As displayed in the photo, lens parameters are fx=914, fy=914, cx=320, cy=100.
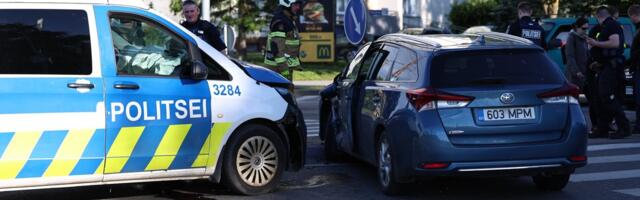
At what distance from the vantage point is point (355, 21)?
14.3 meters

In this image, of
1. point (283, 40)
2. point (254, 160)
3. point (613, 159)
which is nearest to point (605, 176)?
point (613, 159)

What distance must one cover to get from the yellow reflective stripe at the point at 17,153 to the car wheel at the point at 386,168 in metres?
2.71

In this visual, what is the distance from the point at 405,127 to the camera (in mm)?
7074

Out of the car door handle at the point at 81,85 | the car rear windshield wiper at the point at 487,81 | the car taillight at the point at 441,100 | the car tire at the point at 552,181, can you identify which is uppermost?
the car door handle at the point at 81,85

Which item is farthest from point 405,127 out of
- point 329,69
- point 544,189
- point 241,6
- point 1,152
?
point 241,6

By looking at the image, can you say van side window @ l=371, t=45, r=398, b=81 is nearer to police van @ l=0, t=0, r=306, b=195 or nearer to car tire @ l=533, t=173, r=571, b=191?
police van @ l=0, t=0, r=306, b=195

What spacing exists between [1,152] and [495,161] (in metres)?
3.60

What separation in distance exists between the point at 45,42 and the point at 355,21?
811cm

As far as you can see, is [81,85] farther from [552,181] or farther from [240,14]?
[240,14]

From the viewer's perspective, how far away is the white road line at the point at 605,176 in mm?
8391

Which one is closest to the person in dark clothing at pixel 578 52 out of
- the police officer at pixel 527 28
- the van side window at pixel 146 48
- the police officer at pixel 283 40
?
the police officer at pixel 527 28

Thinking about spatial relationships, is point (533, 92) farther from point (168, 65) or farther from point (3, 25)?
point (3, 25)

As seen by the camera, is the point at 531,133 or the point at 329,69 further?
the point at 329,69

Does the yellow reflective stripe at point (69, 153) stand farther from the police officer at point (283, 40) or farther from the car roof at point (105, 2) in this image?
the police officer at point (283, 40)
